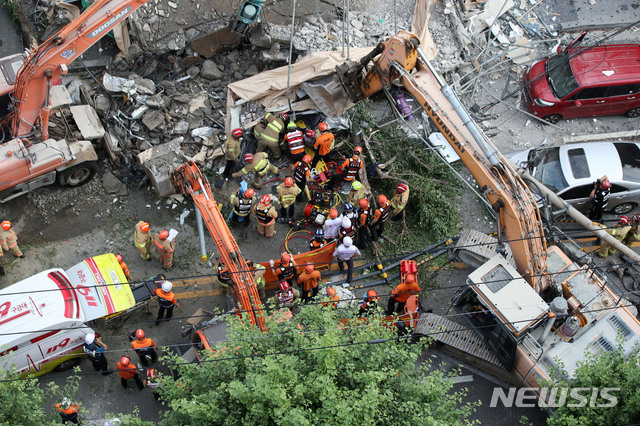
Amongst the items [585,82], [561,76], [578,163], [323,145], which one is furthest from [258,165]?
[585,82]

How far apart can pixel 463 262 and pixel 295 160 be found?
5.20 metres

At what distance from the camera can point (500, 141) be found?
703 inches

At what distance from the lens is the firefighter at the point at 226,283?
13353 mm

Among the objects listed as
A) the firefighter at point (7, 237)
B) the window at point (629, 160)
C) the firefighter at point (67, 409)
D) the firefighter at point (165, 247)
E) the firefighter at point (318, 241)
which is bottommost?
the window at point (629, 160)

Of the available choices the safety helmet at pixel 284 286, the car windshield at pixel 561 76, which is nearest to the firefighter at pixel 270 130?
the safety helmet at pixel 284 286

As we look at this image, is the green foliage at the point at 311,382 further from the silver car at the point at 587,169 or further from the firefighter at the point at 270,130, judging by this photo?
the silver car at the point at 587,169

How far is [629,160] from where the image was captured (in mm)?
16188

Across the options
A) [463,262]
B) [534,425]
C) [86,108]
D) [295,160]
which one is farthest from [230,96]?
[534,425]

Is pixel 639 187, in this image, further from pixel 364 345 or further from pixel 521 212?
pixel 364 345

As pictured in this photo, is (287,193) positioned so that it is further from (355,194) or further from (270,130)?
(270,130)

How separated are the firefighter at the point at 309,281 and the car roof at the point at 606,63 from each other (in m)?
9.48

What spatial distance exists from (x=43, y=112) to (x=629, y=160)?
1471 centimetres

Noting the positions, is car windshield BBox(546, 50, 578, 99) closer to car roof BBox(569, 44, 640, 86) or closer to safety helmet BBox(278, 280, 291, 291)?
car roof BBox(569, 44, 640, 86)

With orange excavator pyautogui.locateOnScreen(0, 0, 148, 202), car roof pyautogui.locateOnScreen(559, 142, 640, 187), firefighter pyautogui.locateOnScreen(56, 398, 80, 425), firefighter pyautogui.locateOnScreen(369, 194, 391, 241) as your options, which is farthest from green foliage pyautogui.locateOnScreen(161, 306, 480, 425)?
car roof pyautogui.locateOnScreen(559, 142, 640, 187)
